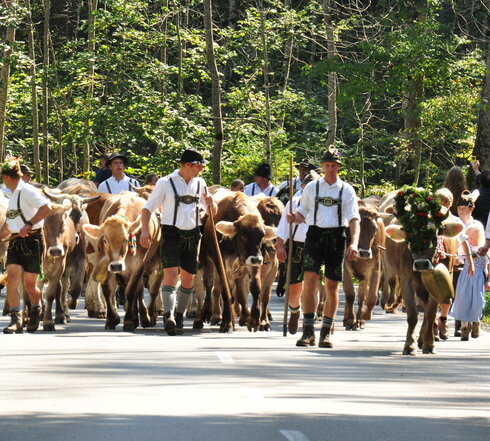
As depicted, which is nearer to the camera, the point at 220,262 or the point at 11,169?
the point at 11,169

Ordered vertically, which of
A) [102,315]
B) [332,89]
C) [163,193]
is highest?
[332,89]

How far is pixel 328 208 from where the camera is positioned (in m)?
16.5

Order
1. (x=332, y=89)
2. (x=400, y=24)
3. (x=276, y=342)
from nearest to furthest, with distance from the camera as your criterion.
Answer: (x=276, y=342) < (x=400, y=24) < (x=332, y=89)

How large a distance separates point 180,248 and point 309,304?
2574 mm

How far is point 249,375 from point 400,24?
24.6 m

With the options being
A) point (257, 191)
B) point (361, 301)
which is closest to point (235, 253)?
point (361, 301)

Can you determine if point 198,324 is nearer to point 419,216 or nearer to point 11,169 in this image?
point 11,169

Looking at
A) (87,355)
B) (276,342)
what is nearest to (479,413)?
(87,355)

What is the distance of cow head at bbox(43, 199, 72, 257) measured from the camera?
64.0 ft

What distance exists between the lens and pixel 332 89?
137ft

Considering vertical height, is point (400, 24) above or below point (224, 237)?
above

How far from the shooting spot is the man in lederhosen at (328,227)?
16.5m

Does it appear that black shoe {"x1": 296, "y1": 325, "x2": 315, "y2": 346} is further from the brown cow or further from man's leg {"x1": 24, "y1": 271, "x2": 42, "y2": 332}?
man's leg {"x1": 24, "y1": 271, "x2": 42, "y2": 332}

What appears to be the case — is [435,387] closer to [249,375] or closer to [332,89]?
[249,375]
